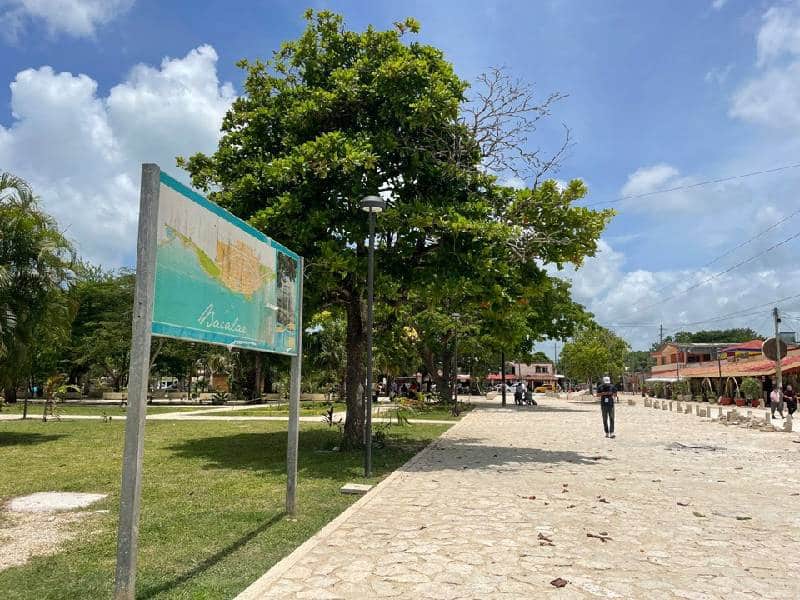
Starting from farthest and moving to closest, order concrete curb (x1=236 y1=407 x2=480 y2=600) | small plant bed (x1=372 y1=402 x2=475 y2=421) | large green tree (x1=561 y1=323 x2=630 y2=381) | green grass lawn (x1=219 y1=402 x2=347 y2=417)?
large green tree (x1=561 y1=323 x2=630 y2=381), green grass lawn (x1=219 y1=402 x2=347 y2=417), small plant bed (x1=372 y1=402 x2=475 y2=421), concrete curb (x1=236 y1=407 x2=480 y2=600)

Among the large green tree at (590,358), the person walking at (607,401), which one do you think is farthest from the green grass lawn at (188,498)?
the large green tree at (590,358)

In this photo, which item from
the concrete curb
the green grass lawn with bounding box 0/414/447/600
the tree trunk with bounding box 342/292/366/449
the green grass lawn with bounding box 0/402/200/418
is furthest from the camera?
the green grass lawn with bounding box 0/402/200/418

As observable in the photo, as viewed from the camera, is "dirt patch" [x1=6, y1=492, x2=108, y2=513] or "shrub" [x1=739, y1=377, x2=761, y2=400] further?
"shrub" [x1=739, y1=377, x2=761, y2=400]

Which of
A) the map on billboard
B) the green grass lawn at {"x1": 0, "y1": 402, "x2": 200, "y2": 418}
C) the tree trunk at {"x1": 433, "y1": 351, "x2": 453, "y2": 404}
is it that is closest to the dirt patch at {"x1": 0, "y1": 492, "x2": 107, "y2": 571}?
the map on billboard

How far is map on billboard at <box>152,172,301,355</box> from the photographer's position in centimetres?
482

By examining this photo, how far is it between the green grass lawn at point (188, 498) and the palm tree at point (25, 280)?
2441mm

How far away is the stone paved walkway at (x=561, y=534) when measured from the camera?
499 cm

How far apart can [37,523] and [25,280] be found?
1164 cm

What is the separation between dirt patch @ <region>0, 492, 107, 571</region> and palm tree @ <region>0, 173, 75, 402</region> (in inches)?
361

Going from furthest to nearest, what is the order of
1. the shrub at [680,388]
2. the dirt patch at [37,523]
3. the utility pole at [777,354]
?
the shrub at [680,388] → the utility pole at [777,354] → the dirt patch at [37,523]

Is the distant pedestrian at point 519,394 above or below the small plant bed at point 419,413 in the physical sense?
above

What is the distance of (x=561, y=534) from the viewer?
6.64m

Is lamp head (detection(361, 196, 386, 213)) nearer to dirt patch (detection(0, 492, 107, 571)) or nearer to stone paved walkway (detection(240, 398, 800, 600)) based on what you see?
stone paved walkway (detection(240, 398, 800, 600))

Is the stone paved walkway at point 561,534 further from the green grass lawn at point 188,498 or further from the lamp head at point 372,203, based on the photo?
the lamp head at point 372,203
